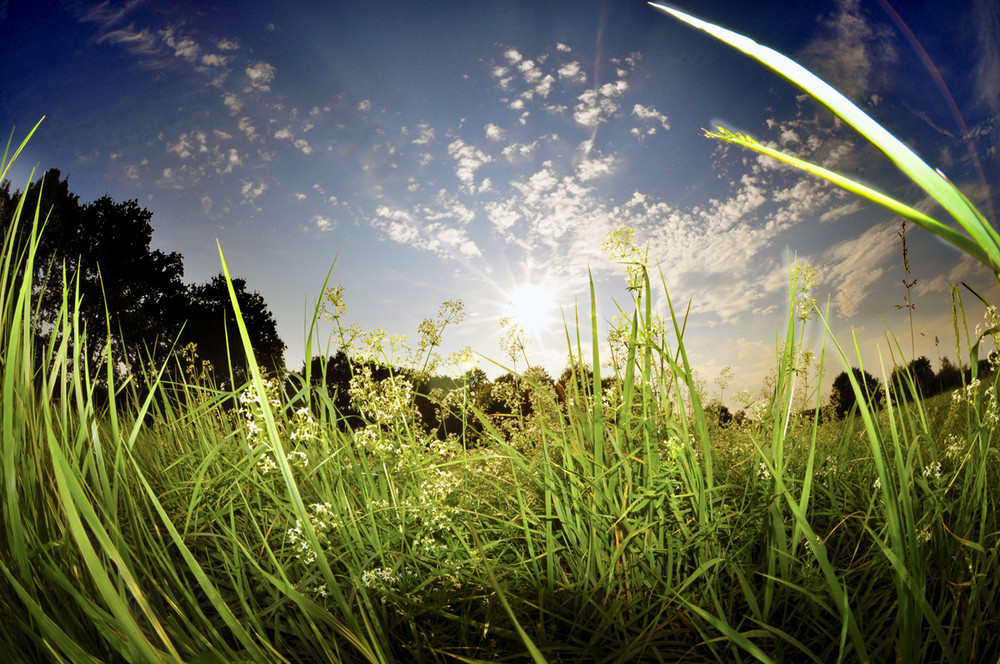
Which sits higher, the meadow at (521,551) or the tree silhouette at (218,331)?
the tree silhouette at (218,331)

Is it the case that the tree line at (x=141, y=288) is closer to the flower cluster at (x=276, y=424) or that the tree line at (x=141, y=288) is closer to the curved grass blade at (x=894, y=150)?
the flower cluster at (x=276, y=424)

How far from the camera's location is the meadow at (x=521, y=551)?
0.95 m

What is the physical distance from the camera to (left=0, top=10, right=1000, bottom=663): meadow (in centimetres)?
95

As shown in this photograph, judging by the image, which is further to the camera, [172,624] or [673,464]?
[673,464]

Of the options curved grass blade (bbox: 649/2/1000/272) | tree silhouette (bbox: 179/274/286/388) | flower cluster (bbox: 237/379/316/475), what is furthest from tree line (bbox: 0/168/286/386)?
curved grass blade (bbox: 649/2/1000/272)

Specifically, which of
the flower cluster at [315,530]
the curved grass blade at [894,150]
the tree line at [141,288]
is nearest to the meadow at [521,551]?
the flower cluster at [315,530]

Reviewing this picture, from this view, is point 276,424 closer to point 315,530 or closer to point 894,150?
point 315,530

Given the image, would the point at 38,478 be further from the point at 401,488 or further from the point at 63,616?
the point at 401,488

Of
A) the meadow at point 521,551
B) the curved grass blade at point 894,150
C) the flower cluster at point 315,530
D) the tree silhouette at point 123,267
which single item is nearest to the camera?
the curved grass blade at point 894,150

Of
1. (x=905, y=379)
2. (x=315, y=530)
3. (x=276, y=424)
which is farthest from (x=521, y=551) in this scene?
(x=905, y=379)

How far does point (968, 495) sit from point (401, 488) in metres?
2.08

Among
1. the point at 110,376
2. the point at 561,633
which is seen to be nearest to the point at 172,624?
the point at 110,376

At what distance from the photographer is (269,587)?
157cm

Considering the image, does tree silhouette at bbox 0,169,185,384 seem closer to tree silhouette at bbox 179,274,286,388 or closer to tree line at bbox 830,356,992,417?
tree silhouette at bbox 179,274,286,388
